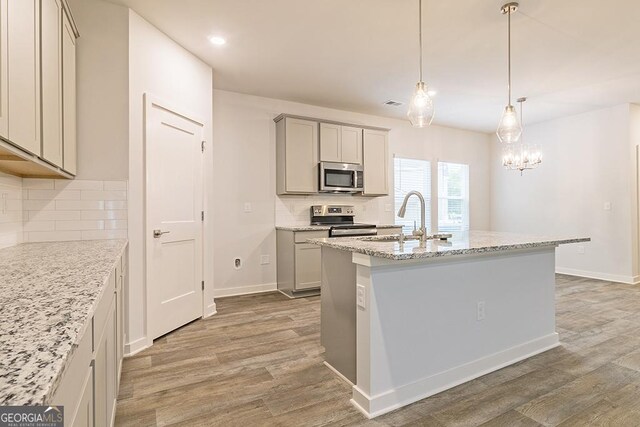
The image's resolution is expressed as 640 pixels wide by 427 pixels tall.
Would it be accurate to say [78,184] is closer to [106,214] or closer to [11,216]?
[106,214]

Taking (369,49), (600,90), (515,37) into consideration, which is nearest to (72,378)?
(369,49)

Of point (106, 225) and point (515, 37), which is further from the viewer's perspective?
point (515, 37)

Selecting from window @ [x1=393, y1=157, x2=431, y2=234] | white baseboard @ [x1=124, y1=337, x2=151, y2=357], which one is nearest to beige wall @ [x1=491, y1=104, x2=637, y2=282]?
window @ [x1=393, y1=157, x2=431, y2=234]

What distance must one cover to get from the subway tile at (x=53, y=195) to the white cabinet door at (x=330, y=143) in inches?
116

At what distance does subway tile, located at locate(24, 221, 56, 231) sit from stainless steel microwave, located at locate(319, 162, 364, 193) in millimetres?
3005

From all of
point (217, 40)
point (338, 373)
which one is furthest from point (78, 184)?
point (338, 373)

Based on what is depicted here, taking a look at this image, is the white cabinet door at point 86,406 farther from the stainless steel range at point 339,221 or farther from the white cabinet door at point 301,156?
the white cabinet door at point 301,156

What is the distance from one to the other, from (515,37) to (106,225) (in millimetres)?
3925

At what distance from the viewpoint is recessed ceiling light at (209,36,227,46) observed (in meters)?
3.07

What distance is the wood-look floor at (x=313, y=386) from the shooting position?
181 centimetres

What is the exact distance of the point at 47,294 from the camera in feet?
3.18

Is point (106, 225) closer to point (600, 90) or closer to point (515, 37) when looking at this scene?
point (515, 37)

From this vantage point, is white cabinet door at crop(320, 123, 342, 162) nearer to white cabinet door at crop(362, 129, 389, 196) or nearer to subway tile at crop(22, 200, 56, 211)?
white cabinet door at crop(362, 129, 389, 196)

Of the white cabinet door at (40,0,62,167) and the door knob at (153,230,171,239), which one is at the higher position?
the white cabinet door at (40,0,62,167)
